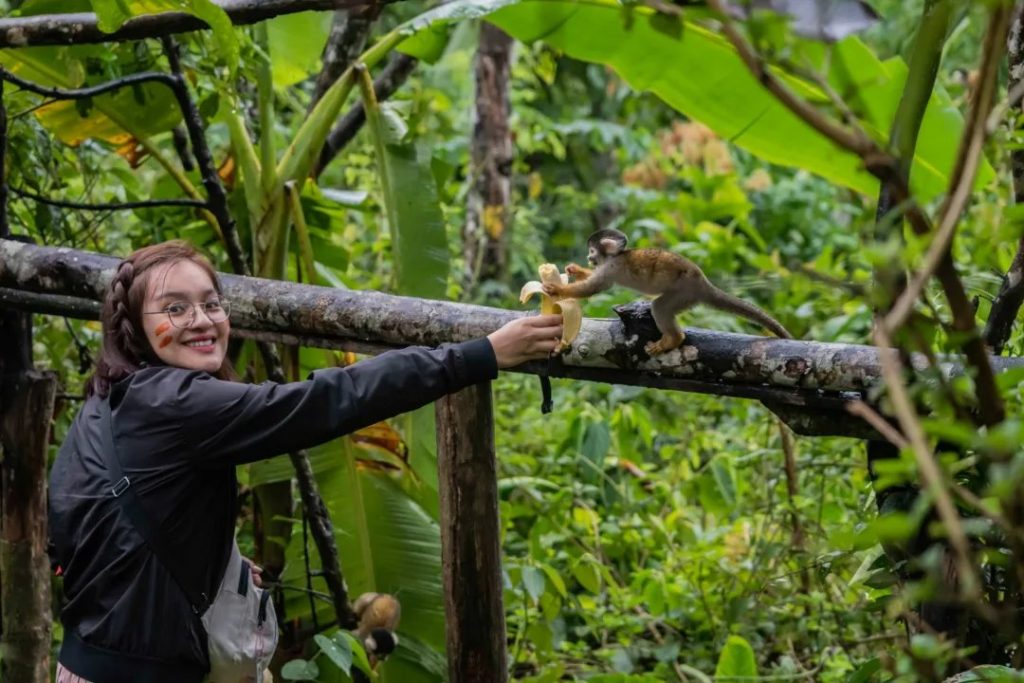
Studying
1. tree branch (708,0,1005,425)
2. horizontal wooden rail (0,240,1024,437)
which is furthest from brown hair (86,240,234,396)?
tree branch (708,0,1005,425)

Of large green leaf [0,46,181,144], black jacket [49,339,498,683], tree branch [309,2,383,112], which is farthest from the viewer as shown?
tree branch [309,2,383,112]

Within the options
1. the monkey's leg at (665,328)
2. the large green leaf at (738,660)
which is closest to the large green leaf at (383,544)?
the large green leaf at (738,660)

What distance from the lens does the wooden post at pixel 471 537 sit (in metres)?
2.28

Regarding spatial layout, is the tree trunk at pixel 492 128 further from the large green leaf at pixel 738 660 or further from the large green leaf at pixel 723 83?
the large green leaf at pixel 738 660

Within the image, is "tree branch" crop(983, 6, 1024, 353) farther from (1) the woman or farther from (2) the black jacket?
(2) the black jacket

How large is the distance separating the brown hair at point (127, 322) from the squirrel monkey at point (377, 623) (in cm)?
102

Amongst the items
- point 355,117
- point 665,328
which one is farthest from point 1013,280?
point 355,117

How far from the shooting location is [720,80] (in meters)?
3.46

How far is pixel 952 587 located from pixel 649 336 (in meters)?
0.69

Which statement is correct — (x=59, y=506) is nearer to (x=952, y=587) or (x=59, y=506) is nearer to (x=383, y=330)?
(x=383, y=330)

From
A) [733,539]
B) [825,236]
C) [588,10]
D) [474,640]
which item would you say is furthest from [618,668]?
[825,236]

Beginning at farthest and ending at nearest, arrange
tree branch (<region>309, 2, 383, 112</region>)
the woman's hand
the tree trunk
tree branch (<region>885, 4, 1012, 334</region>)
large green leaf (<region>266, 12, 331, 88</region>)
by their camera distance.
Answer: the tree trunk < tree branch (<region>309, 2, 383, 112</region>) < large green leaf (<region>266, 12, 331, 88</region>) < the woman's hand < tree branch (<region>885, 4, 1012, 334</region>)

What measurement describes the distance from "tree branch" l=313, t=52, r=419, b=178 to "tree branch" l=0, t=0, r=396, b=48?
1408 mm

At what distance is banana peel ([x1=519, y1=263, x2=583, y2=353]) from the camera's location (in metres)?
2.08
